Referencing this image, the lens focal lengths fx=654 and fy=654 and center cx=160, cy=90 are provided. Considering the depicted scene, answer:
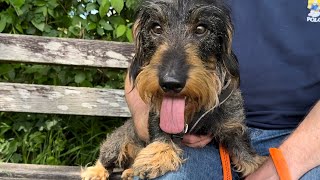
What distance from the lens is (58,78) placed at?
13.9 feet

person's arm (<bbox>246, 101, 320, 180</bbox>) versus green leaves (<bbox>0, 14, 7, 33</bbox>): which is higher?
person's arm (<bbox>246, 101, 320, 180</bbox>)

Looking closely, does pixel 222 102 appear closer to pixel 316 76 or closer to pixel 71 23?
pixel 316 76

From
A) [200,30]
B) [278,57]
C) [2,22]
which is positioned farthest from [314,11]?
[2,22]

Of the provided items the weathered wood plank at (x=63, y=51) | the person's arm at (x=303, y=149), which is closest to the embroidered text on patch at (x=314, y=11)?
the person's arm at (x=303, y=149)

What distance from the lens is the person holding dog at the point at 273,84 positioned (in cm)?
287

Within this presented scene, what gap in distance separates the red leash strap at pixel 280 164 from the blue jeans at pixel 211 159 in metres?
0.08

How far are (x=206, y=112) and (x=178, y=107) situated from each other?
216 mm

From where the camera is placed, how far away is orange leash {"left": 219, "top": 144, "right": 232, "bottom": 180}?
288 cm

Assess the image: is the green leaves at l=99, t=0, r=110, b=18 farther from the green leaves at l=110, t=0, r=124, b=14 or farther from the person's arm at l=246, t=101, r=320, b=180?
the person's arm at l=246, t=101, r=320, b=180

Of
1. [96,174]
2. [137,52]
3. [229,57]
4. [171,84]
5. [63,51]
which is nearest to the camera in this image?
[171,84]

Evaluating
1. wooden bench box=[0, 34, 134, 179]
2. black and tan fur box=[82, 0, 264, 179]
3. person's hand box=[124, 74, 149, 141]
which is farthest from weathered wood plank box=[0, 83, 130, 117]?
black and tan fur box=[82, 0, 264, 179]

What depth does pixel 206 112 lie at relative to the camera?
2.84m

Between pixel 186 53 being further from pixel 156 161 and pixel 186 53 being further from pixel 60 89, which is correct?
pixel 60 89

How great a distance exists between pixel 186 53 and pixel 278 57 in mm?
609
